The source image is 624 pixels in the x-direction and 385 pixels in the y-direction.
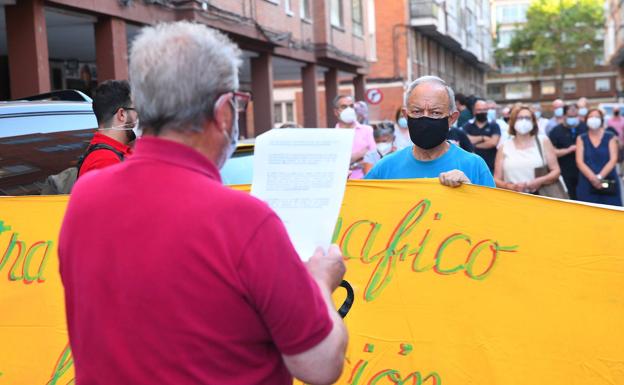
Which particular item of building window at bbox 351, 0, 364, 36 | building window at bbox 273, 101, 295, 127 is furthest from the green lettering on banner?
building window at bbox 273, 101, 295, 127

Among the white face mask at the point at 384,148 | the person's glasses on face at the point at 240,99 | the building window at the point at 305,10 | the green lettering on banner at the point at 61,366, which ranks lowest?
the green lettering on banner at the point at 61,366

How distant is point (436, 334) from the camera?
4.02 meters

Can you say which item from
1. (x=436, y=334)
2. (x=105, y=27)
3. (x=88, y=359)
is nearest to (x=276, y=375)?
(x=88, y=359)

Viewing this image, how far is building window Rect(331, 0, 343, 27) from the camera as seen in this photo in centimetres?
2831

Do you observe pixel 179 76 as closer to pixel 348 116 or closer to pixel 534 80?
pixel 348 116

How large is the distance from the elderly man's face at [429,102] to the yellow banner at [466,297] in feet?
1.67

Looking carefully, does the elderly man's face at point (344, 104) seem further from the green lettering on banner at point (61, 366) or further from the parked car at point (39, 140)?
the green lettering on banner at point (61, 366)

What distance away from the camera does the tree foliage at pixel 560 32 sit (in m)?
77.9

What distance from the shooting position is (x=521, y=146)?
26.3ft

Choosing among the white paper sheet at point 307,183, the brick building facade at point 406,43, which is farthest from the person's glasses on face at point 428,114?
the brick building facade at point 406,43

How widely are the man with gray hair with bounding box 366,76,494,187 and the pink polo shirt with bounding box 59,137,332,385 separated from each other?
2571mm

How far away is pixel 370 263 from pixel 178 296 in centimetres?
237

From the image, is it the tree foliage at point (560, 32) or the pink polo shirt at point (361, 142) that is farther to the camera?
the tree foliage at point (560, 32)

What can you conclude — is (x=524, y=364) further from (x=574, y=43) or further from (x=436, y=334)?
(x=574, y=43)
